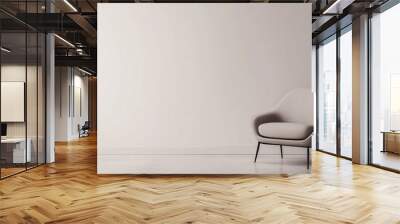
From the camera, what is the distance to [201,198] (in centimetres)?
447

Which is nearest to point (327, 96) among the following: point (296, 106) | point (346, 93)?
point (346, 93)

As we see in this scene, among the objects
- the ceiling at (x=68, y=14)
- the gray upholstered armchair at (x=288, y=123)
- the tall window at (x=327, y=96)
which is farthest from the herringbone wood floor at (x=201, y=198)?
the tall window at (x=327, y=96)

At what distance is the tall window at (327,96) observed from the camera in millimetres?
9078

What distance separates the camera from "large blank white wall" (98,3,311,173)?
5957 millimetres

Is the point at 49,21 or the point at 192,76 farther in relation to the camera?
the point at 49,21

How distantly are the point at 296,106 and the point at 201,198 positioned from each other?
2434mm

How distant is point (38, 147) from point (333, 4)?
5.94 meters

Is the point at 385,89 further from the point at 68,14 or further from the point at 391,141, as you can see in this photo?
the point at 68,14

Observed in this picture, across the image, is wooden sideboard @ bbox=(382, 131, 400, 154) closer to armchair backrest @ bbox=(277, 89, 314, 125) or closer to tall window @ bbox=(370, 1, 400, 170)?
tall window @ bbox=(370, 1, 400, 170)

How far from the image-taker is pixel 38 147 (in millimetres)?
7199

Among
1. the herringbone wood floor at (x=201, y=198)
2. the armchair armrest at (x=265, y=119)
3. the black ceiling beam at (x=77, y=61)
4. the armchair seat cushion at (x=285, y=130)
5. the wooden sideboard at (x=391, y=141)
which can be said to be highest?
the black ceiling beam at (x=77, y=61)

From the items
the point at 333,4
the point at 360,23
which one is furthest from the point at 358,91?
the point at 333,4

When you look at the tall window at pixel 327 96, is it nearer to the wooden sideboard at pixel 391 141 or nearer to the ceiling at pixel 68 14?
the ceiling at pixel 68 14

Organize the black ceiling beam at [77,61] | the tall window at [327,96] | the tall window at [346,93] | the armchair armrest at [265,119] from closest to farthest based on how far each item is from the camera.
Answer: the armchair armrest at [265,119] < the tall window at [346,93] < the tall window at [327,96] < the black ceiling beam at [77,61]
